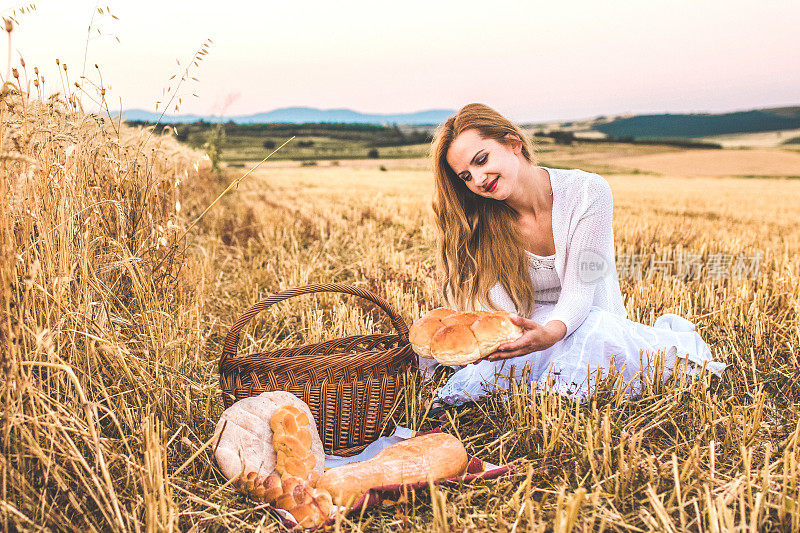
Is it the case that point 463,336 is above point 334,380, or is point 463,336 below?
above

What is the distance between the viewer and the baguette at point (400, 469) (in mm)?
2006

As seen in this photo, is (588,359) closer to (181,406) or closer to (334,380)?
(334,380)

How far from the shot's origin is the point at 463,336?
231 centimetres

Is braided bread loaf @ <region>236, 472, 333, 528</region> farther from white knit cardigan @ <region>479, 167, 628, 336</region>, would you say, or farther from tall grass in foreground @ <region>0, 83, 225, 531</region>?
white knit cardigan @ <region>479, 167, 628, 336</region>

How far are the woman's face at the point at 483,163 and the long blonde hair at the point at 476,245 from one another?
24 centimetres

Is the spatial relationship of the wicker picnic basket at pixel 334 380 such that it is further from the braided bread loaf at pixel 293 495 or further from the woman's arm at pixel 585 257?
the woman's arm at pixel 585 257

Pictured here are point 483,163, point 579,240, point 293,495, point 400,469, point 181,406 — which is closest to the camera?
point 293,495

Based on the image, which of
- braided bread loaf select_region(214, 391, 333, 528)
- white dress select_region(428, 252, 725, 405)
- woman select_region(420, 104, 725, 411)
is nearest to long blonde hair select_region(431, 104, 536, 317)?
woman select_region(420, 104, 725, 411)

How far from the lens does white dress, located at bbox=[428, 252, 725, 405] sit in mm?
2762

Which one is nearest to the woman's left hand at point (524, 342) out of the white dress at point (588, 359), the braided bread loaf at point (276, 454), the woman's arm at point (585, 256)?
the white dress at point (588, 359)

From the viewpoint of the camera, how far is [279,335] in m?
3.89

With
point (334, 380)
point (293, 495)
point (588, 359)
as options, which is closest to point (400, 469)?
point (293, 495)

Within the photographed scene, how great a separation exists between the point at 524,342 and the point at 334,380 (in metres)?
0.82

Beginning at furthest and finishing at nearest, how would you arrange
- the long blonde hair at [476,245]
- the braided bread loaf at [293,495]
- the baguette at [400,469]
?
the long blonde hair at [476,245], the baguette at [400,469], the braided bread loaf at [293,495]
